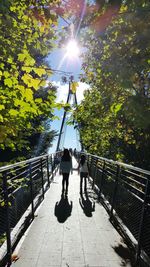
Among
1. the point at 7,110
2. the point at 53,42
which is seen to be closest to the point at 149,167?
the point at 53,42

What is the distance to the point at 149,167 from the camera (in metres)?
9.02

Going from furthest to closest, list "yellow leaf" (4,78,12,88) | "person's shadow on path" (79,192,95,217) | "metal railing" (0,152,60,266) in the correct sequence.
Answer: "person's shadow on path" (79,192,95,217) < "yellow leaf" (4,78,12,88) < "metal railing" (0,152,60,266)

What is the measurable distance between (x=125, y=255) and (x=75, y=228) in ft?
4.36

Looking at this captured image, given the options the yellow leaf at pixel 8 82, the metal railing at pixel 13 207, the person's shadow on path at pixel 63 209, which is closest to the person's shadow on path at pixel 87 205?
the person's shadow on path at pixel 63 209

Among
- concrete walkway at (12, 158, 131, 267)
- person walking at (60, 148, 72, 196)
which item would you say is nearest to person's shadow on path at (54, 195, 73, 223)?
concrete walkway at (12, 158, 131, 267)

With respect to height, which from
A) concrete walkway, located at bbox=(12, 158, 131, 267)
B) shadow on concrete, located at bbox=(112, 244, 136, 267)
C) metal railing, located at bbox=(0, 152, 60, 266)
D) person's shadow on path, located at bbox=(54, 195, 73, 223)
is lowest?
shadow on concrete, located at bbox=(112, 244, 136, 267)

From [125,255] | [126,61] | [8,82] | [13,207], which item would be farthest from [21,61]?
[125,255]

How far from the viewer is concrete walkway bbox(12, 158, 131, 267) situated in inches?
140

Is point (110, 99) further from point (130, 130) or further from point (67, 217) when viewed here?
point (67, 217)

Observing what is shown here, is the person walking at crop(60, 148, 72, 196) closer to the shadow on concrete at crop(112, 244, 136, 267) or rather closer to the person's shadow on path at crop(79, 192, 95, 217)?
the person's shadow on path at crop(79, 192, 95, 217)

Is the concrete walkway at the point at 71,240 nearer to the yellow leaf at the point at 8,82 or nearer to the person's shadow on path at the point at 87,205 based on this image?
the person's shadow on path at the point at 87,205

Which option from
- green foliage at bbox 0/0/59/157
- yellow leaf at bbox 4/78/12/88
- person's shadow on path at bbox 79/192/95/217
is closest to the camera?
green foliage at bbox 0/0/59/157

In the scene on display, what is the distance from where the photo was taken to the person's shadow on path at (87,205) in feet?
19.8

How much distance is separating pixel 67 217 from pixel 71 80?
331 cm
